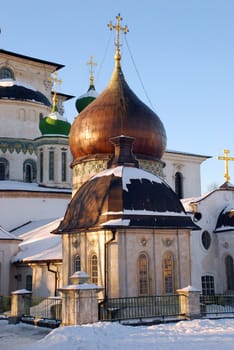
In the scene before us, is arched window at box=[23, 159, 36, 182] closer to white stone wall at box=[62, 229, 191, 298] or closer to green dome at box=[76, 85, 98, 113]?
green dome at box=[76, 85, 98, 113]

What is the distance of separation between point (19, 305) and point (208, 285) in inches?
331

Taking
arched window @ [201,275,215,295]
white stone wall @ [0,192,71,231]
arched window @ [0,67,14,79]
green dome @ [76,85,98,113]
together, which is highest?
arched window @ [0,67,14,79]

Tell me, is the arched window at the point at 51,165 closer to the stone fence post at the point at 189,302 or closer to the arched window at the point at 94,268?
the arched window at the point at 94,268

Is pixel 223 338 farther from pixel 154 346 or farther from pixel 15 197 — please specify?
pixel 15 197

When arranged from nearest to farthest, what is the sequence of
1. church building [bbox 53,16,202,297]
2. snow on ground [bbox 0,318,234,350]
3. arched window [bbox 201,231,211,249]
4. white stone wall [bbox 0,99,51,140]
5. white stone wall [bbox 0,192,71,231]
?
snow on ground [bbox 0,318,234,350]
church building [bbox 53,16,202,297]
arched window [bbox 201,231,211,249]
white stone wall [bbox 0,192,71,231]
white stone wall [bbox 0,99,51,140]

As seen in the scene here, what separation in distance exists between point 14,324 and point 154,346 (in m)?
7.31

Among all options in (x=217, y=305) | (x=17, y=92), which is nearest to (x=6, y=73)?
(x=17, y=92)

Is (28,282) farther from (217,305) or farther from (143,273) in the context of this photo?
(217,305)

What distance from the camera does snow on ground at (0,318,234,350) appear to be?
1213 centimetres

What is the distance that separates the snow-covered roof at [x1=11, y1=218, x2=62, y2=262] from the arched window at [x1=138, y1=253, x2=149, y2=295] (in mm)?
4882

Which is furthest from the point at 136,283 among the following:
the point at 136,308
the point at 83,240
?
the point at 83,240

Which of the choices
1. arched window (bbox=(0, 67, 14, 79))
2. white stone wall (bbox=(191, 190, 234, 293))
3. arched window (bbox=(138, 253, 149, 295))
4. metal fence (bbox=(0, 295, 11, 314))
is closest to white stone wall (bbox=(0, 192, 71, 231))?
metal fence (bbox=(0, 295, 11, 314))

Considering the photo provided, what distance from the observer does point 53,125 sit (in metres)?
31.2

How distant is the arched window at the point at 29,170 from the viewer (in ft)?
107
